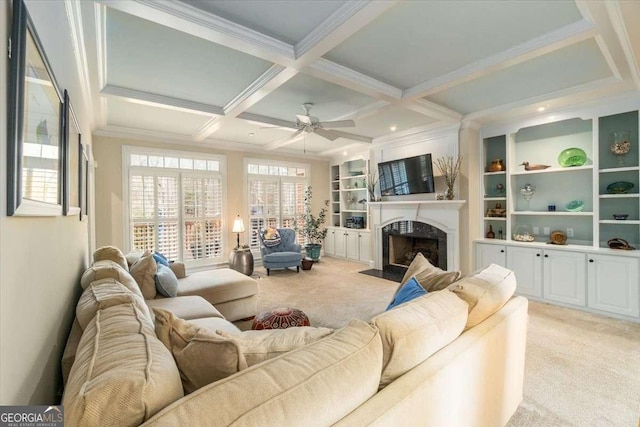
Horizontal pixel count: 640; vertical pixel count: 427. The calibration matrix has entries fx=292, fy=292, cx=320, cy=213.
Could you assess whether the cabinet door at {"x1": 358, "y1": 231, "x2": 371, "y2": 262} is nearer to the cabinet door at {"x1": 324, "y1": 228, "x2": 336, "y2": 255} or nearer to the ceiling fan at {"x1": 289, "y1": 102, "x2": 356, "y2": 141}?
the cabinet door at {"x1": 324, "y1": 228, "x2": 336, "y2": 255}

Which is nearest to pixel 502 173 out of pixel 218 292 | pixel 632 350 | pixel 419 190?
pixel 419 190

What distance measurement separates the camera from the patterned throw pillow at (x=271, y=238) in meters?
6.04

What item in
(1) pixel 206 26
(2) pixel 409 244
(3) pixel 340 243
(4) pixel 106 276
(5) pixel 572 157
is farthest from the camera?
(3) pixel 340 243

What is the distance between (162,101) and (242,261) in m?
3.09

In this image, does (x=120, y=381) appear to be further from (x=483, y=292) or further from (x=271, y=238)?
(x=271, y=238)

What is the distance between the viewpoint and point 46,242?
1211 millimetres

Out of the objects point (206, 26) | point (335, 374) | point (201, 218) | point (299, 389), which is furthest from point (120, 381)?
point (201, 218)

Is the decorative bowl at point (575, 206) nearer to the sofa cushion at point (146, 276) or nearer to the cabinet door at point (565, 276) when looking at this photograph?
the cabinet door at point (565, 276)

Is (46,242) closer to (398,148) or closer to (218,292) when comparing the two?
(218,292)

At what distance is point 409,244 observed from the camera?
19.8 ft

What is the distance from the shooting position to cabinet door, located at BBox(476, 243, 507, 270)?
4.40 metres

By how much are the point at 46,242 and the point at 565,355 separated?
3782mm

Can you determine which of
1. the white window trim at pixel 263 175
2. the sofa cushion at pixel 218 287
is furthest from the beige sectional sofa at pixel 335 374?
the white window trim at pixel 263 175

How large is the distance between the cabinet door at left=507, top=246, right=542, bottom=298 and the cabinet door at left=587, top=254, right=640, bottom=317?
522 mm
